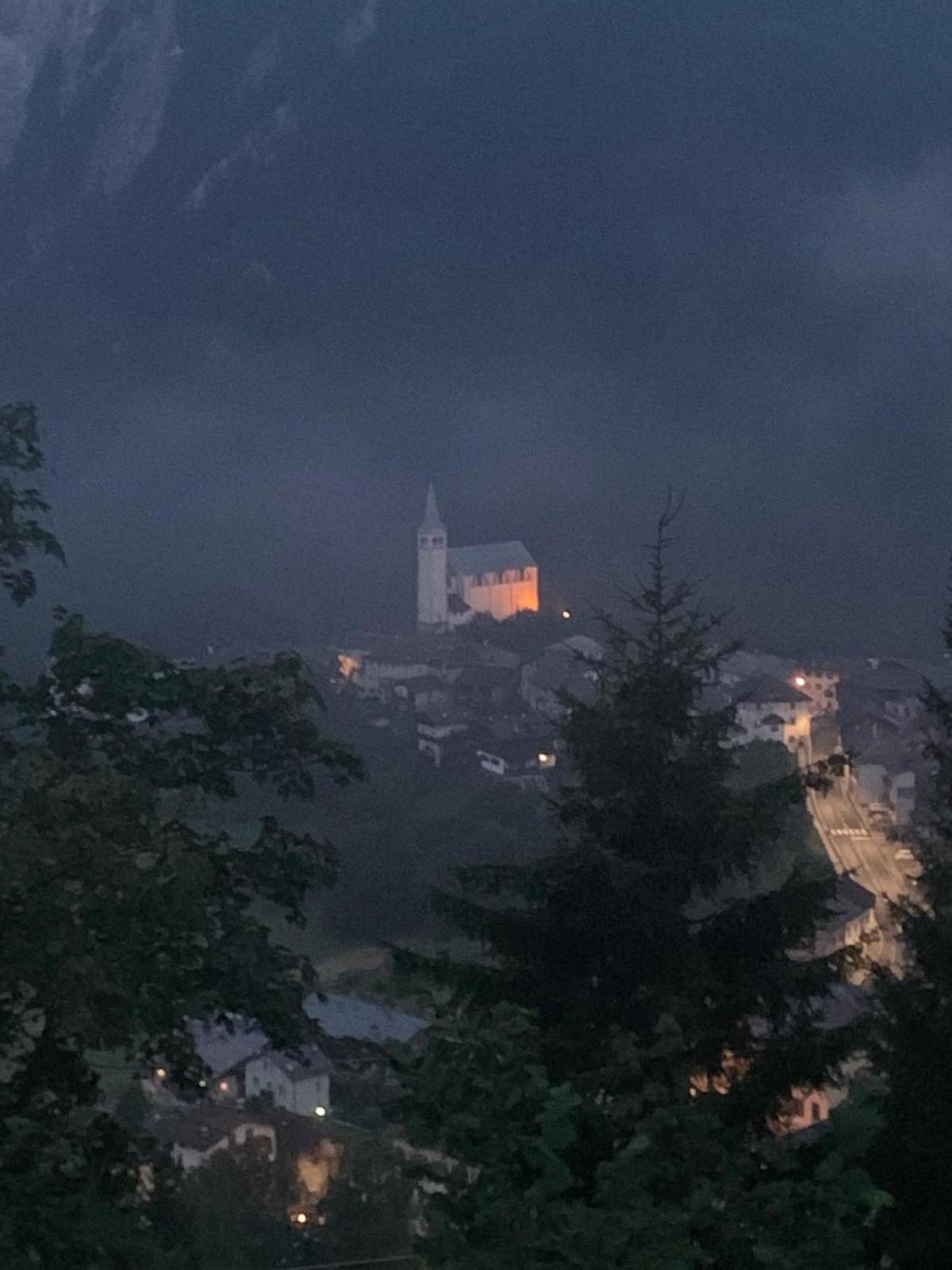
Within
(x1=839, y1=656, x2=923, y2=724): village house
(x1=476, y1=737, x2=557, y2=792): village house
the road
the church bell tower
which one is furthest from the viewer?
the church bell tower

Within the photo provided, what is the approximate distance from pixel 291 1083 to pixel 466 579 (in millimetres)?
27125

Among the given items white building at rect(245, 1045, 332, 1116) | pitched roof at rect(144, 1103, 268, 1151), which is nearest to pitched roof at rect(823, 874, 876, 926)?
white building at rect(245, 1045, 332, 1116)

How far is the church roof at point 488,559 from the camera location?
39781mm

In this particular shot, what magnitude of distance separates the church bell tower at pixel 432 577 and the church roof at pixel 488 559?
706 mm

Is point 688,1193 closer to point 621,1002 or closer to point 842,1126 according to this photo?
point 842,1126

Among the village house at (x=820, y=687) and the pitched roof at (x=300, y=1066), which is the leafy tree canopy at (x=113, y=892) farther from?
the village house at (x=820, y=687)

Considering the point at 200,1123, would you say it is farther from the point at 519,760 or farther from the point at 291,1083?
the point at 519,760

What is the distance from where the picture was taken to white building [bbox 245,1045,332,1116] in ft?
41.7

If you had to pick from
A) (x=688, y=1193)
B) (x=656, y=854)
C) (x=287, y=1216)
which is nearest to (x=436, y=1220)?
(x=688, y=1193)

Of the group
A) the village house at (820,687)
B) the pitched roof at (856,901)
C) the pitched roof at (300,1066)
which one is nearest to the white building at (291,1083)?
the pitched roof at (300,1066)

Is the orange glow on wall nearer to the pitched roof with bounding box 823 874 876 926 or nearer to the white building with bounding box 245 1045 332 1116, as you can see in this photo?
the pitched roof with bounding box 823 874 876 926

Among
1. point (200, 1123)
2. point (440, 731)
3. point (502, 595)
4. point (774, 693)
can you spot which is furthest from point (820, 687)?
point (200, 1123)

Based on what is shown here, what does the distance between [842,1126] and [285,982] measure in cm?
158

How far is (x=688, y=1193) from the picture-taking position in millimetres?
3043
